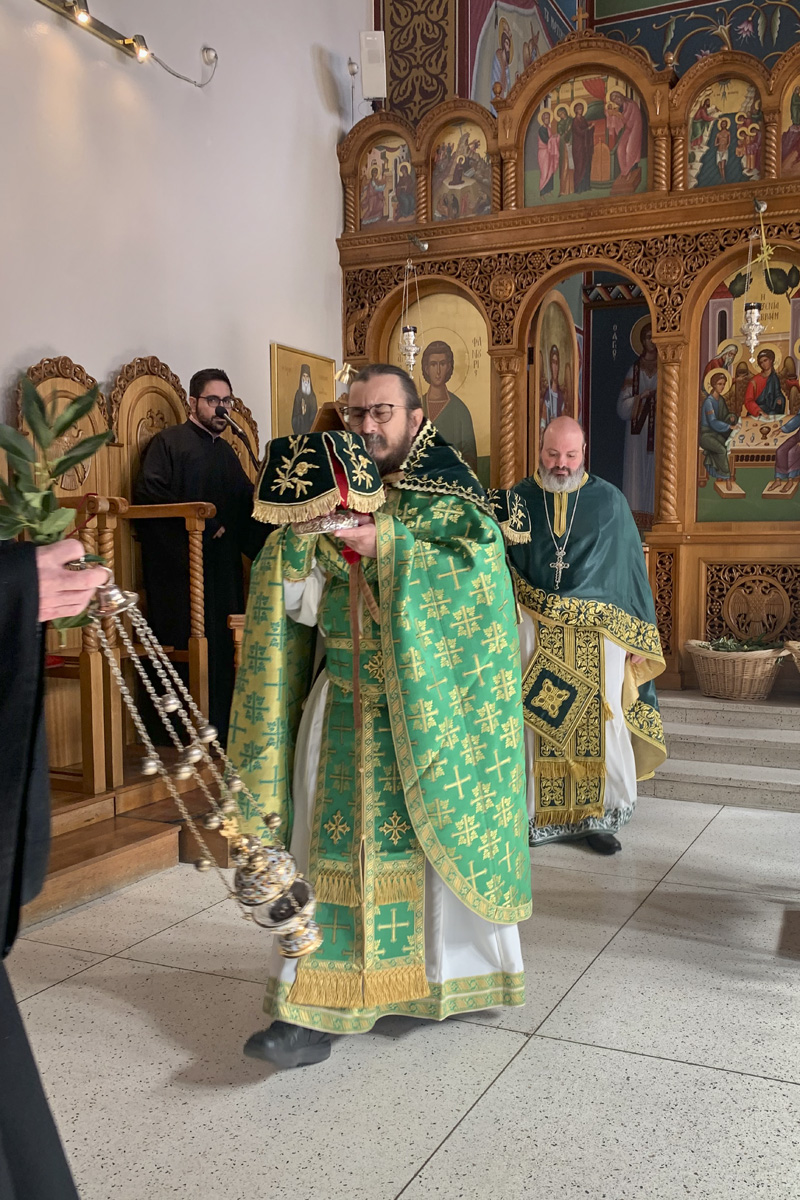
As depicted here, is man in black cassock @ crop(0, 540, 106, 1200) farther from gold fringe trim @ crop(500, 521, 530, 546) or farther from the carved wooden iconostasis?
the carved wooden iconostasis

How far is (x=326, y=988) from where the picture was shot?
107 inches

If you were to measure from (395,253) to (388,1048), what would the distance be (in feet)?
19.4

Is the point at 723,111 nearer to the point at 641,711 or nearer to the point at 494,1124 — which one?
the point at 641,711

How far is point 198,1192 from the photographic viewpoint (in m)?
2.17

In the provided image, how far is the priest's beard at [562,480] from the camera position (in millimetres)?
4906

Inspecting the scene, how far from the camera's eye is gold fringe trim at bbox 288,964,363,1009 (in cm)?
271

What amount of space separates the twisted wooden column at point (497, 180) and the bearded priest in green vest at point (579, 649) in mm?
2851

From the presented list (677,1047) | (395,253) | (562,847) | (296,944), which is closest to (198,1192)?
(296,944)

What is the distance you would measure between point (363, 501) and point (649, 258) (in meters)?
4.93

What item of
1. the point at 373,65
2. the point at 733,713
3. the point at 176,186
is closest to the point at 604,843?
the point at 733,713

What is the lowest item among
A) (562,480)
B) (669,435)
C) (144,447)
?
(562,480)

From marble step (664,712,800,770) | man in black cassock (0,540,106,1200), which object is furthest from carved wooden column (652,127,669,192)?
man in black cassock (0,540,106,1200)

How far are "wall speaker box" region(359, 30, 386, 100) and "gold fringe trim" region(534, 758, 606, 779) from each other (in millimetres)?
5010

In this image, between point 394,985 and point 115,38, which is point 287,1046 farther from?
point 115,38
